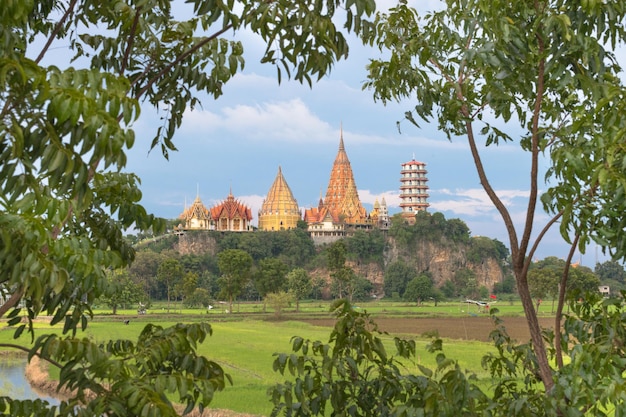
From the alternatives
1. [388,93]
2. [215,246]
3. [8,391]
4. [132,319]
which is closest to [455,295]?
[215,246]

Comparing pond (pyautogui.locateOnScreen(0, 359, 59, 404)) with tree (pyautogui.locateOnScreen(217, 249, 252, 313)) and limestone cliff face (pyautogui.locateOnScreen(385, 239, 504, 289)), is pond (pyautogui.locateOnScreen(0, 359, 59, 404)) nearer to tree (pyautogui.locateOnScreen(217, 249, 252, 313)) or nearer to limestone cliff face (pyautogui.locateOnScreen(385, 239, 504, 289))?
tree (pyautogui.locateOnScreen(217, 249, 252, 313))

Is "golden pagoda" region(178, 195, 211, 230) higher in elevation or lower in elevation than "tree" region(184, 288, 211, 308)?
higher

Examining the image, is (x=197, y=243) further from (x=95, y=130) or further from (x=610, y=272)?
(x=95, y=130)

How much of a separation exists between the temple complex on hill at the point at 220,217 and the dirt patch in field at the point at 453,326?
39.5 m

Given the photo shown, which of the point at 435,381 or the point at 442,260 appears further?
the point at 442,260

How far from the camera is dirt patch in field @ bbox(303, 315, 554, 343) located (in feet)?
91.1

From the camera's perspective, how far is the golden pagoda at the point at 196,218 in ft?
242

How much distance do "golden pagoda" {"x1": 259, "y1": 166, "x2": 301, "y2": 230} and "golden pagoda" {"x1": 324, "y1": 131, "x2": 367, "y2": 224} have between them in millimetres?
4241

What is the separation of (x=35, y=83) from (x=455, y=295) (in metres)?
70.2

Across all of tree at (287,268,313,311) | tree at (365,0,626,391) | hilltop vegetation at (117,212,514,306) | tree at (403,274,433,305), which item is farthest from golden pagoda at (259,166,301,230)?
tree at (365,0,626,391)

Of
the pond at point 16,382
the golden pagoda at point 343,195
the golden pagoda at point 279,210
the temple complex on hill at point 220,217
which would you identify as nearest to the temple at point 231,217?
the temple complex on hill at point 220,217

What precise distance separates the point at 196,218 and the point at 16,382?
58.9 meters

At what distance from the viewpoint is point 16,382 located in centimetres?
1591

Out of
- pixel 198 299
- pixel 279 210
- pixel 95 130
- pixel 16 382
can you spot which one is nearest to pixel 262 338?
pixel 16 382
